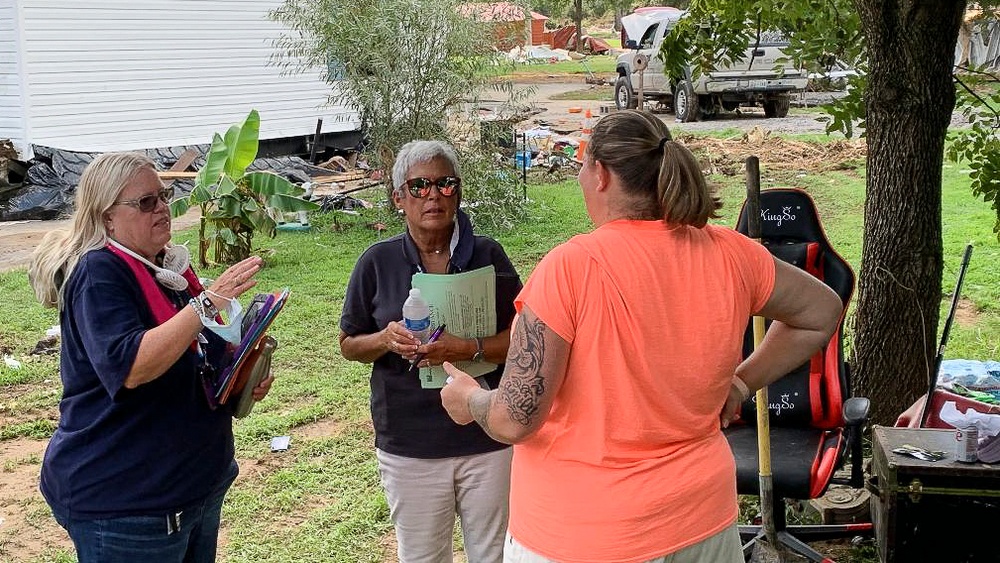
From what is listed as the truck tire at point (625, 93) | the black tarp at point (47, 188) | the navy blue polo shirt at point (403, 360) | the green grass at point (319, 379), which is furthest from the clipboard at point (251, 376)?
the truck tire at point (625, 93)

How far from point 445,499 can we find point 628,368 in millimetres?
1280

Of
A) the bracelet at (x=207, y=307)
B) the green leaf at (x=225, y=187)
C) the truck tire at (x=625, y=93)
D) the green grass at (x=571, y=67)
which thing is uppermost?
the green grass at (x=571, y=67)

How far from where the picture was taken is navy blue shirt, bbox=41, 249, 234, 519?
8.97 feet

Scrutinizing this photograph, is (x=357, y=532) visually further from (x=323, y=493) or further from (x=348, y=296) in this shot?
(x=348, y=296)

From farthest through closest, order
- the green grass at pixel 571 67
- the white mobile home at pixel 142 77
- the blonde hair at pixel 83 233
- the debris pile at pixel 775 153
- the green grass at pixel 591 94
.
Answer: the green grass at pixel 571 67 → the green grass at pixel 591 94 → the debris pile at pixel 775 153 → the white mobile home at pixel 142 77 → the blonde hair at pixel 83 233

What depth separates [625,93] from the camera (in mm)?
22906

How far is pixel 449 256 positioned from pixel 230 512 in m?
2.51

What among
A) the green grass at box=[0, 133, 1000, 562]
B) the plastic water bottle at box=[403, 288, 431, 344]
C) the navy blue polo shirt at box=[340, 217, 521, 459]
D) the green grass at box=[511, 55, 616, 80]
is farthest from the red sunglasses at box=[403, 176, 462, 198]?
the green grass at box=[511, 55, 616, 80]

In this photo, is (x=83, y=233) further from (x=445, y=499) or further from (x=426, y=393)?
(x=445, y=499)

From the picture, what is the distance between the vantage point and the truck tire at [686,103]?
67.7 feet

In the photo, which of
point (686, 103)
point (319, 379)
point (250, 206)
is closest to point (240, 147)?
point (250, 206)

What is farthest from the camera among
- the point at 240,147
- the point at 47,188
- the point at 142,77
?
the point at 142,77

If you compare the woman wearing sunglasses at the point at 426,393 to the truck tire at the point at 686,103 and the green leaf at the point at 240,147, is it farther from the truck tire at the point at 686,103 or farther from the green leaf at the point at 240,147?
the truck tire at the point at 686,103

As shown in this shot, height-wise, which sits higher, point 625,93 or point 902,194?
point 625,93
